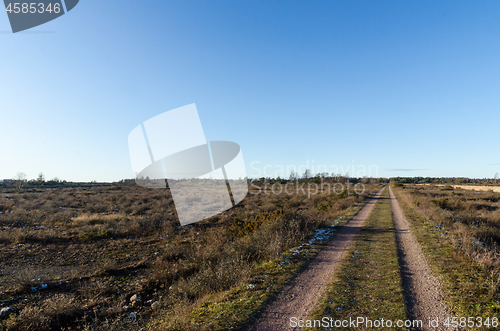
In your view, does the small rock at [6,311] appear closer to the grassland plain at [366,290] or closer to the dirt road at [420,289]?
Answer: the grassland plain at [366,290]

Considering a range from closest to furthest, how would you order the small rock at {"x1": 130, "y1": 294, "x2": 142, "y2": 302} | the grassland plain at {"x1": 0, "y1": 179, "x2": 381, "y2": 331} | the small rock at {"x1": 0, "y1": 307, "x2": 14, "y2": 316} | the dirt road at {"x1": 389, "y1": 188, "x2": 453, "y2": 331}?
the dirt road at {"x1": 389, "y1": 188, "x2": 453, "y2": 331}
the grassland plain at {"x1": 0, "y1": 179, "x2": 381, "y2": 331}
the small rock at {"x1": 0, "y1": 307, "x2": 14, "y2": 316}
the small rock at {"x1": 130, "y1": 294, "x2": 142, "y2": 302}

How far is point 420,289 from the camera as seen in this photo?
18.5ft

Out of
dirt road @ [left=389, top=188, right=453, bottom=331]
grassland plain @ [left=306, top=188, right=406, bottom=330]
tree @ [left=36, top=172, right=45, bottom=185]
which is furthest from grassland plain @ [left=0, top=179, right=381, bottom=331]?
tree @ [left=36, top=172, right=45, bottom=185]

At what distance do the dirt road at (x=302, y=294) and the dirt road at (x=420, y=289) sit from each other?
73.7 inches

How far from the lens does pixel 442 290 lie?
221 inches

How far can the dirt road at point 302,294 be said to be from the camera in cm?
429

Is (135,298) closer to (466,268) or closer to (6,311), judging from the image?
(6,311)

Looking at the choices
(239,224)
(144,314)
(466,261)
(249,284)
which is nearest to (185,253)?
(239,224)

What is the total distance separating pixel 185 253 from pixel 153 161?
5.58 metres

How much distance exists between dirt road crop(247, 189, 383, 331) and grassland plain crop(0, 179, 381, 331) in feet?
1.14

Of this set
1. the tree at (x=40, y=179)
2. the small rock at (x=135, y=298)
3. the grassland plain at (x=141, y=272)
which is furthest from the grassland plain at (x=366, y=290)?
the tree at (x=40, y=179)

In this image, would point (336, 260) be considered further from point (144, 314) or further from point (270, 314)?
point (144, 314)

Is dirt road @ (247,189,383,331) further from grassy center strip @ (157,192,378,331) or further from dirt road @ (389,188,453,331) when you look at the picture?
dirt road @ (389,188,453,331)

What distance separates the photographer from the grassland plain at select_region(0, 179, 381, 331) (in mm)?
5039
